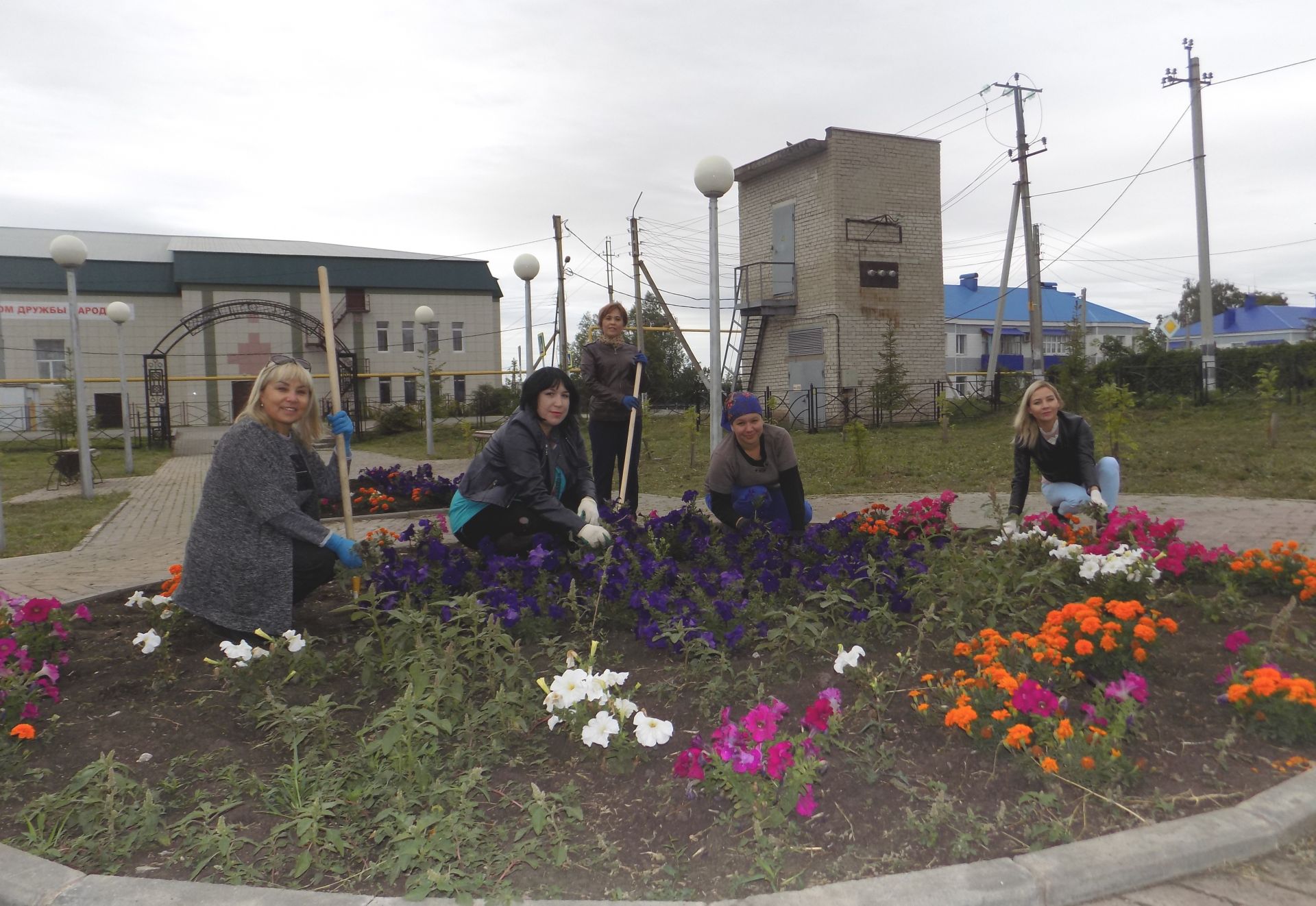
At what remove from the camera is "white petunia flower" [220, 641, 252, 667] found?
3172 millimetres

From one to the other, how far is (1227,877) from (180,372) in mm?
39284

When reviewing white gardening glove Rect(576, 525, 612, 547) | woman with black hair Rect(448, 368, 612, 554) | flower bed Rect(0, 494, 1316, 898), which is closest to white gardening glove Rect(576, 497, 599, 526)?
woman with black hair Rect(448, 368, 612, 554)

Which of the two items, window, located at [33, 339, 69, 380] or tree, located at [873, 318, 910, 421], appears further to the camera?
window, located at [33, 339, 69, 380]

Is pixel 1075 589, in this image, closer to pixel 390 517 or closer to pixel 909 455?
pixel 390 517

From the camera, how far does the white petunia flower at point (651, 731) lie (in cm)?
254

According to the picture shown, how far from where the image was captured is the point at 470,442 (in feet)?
60.7

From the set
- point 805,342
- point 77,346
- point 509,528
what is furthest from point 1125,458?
point 805,342

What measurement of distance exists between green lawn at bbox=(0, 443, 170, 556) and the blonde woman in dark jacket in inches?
290

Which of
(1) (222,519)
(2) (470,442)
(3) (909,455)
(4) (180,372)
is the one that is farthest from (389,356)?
(1) (222,519)

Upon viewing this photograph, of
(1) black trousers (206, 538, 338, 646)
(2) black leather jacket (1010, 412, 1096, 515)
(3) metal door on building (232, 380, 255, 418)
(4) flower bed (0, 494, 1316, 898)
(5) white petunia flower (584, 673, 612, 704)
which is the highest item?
(3) metal door on building (232, 380, 255, 418)

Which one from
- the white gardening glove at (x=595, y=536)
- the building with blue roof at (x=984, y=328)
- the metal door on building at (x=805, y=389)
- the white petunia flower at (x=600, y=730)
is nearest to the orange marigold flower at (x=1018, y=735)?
the white petunia flower at (x=600, y=730)

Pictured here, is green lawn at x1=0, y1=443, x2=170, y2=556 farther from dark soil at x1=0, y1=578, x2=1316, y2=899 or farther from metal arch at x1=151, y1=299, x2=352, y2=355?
metal arch at x1=151, y1=299, x2=352, y2=355

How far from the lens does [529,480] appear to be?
4.48m

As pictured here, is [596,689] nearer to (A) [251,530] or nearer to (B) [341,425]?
(A) [251,530]
